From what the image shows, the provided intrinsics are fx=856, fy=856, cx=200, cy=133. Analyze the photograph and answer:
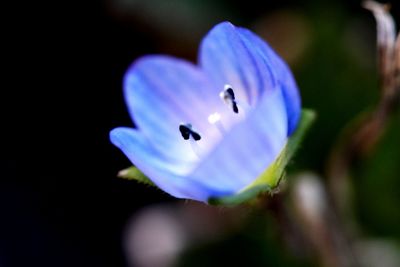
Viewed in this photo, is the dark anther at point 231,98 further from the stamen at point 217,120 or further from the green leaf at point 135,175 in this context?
the green leaf at point 135,175

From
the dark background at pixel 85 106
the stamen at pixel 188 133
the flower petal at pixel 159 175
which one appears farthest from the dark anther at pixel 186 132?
the dark background at pixel 85 106

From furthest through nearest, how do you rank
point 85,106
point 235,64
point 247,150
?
1. point 85,106
2. point 235,64
3. point 247,150

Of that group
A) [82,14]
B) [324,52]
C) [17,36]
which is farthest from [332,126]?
[17,36]

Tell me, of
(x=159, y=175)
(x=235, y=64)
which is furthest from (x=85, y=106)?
(x=159, y=175)

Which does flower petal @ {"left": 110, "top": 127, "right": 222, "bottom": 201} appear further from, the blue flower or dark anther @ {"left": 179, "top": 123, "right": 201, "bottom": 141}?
dark anther @ {"left": 179, "top": 123, "right": 201, "bottom": 141}

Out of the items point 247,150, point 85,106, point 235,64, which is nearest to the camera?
point 247,150

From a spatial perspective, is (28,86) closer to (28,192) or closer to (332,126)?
(28,192)

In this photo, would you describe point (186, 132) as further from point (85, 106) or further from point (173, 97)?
point (85, 106)
